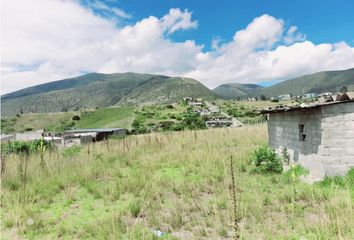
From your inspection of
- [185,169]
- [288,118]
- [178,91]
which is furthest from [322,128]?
[178,91]

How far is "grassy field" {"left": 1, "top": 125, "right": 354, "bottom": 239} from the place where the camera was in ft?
19.1

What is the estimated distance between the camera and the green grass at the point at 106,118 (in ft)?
209

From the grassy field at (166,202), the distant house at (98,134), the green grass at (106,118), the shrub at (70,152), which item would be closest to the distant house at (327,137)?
the grassy field at (166,202)

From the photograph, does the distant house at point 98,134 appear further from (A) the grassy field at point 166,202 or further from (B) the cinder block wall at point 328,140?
(B) the cinder block wall at point 328,140

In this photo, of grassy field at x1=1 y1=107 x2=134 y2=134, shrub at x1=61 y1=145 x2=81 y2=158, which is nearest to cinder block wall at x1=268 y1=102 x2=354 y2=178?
shrub at x1=61 y1=145 x2=81 y2=158

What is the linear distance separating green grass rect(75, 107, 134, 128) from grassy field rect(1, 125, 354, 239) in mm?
46688

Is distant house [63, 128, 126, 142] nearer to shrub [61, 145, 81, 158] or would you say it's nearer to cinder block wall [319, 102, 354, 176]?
shrub [61, 145, 81, 158]

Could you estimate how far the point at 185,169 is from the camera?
12.1 meters

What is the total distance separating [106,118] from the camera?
74.0 m

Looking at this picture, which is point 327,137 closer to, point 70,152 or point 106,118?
point 70,152

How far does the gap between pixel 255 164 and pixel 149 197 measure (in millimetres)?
5289

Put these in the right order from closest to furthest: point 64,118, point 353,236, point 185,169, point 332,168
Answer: point 353,236 → point 332,168 → point 185,169 → point 64,118

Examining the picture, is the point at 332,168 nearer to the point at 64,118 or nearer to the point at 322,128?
the point at 322,128

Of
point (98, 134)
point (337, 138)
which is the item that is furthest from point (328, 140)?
point (98, 134)
